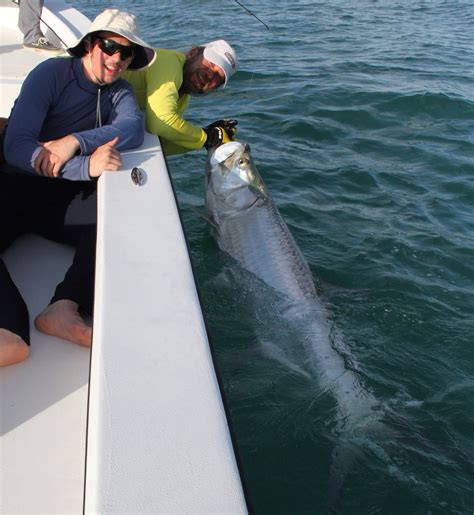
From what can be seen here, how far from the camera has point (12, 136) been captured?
2963 mm

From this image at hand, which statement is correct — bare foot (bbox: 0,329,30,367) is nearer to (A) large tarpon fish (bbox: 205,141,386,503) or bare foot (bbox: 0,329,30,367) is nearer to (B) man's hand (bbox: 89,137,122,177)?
(B) man's hand (bbox: 89,137,122,177)

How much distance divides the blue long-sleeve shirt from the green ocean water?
1094 mm

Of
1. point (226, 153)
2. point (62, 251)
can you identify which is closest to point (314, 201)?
point (226, 153)

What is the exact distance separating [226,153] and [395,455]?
7.27 feet

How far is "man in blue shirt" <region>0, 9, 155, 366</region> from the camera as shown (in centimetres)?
296

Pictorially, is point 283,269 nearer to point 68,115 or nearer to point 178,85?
point 178,85

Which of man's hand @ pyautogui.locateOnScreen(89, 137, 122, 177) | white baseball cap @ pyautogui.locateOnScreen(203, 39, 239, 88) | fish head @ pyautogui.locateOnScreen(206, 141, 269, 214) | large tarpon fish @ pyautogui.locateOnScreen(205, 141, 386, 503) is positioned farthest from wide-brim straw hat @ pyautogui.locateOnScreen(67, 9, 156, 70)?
large tarpon fish @ pyautogui.locateOnScreen(205, 141, 386, 503)

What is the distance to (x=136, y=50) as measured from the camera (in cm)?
323

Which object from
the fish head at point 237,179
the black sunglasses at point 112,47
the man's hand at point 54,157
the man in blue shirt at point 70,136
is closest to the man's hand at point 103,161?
the man in blue shirt at point 70,136

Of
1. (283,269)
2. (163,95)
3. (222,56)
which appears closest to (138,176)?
(163,95)

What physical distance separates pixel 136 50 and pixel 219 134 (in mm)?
1109

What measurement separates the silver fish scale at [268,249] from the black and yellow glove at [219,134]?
0.54 m

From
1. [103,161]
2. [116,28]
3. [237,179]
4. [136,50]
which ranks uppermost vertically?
[116,28]

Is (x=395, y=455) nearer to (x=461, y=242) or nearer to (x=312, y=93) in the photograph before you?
(x=461, y=242)
